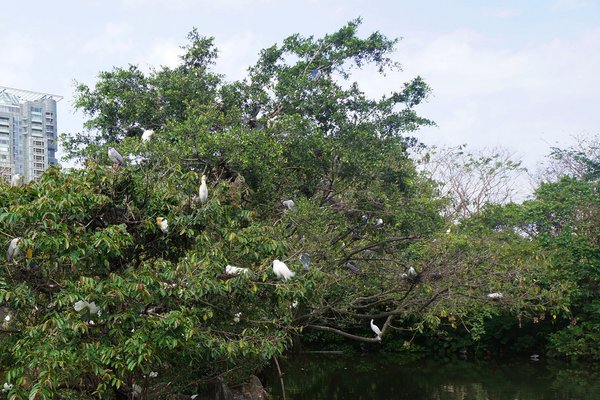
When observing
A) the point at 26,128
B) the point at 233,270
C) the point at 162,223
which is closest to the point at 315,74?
the point at 162,223

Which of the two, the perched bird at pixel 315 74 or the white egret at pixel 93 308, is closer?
the white egret at pixel 93 308

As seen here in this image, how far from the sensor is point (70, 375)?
4543 mm

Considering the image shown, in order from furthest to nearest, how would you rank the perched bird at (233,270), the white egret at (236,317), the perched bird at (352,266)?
1. the perched bird at (352,266)
2. the white egret at (236,317)
3. the perched bird at (233,270)

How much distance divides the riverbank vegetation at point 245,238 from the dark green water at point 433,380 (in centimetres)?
160

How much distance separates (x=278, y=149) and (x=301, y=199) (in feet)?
2.74

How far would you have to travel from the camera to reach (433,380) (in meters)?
14.4

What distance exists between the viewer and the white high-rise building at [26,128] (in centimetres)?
3669

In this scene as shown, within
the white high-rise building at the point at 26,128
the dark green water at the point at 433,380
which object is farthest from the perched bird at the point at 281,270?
the white high-rise building at the point at 26,128

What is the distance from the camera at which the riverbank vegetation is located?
14.4 feet

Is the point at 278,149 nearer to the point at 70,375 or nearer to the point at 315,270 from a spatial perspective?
the point at 315,270

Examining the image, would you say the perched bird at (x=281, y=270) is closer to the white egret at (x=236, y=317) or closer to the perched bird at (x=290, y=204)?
the white egret at (x=236, y=317)

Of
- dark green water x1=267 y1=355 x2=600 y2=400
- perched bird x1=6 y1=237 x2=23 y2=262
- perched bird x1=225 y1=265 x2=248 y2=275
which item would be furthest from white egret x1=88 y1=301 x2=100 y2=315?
dark green water x1=267 y1=355 x2=600 y2=400

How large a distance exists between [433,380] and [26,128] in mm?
32795

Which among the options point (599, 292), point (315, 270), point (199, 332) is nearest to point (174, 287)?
point (199, 332)
